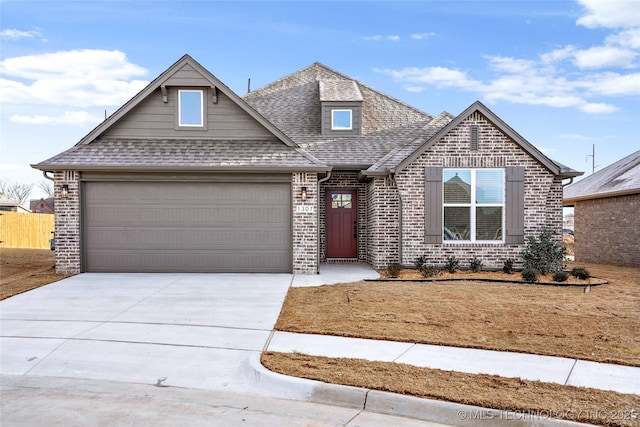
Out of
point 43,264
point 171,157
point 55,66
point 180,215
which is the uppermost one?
point 55,66

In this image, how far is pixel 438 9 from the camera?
500 inches

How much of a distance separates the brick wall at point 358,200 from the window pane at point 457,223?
3.00 meters

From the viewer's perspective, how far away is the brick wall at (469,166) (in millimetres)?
12953

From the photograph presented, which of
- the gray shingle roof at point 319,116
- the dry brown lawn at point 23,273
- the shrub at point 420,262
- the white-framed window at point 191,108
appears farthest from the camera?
the gray shingle roof at point 319,116

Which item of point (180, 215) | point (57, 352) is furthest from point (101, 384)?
point (180, 215)

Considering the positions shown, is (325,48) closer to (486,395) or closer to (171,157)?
(171,157)

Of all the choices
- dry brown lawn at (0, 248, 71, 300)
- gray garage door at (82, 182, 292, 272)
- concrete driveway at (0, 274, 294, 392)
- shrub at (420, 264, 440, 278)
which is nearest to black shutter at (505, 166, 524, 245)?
shrub at (420, 264, 440, 278)

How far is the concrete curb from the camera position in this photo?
158 inches

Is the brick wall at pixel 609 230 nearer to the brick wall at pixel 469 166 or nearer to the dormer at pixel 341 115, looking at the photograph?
the brick wall at pixel 469 166

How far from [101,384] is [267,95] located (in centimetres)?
1459

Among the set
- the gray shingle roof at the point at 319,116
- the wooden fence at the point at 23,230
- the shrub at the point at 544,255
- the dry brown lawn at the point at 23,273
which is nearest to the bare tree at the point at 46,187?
the wooden fence at the point at 23,230

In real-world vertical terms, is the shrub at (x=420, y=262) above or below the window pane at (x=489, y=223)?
below

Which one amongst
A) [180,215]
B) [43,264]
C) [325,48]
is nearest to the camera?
[180,215]

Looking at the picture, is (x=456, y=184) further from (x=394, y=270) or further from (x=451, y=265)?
(x=394, y=270)
